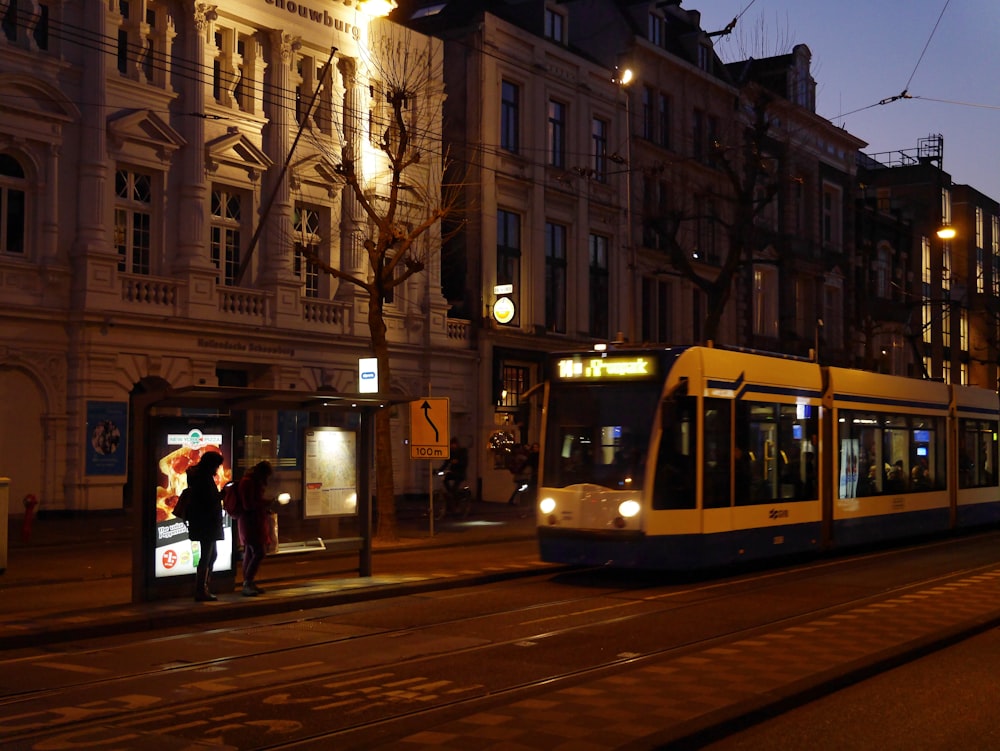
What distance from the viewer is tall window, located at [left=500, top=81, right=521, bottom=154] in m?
38.8

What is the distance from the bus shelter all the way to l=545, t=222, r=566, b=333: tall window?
22.7 metres

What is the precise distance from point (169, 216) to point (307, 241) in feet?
14.6

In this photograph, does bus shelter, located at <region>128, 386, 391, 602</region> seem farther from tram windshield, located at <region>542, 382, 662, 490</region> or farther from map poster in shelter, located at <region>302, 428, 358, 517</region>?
tram windshield, located at <region>542, 382, 662, 490</region>

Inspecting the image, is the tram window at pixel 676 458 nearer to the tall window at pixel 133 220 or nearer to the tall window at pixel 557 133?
the tall window at pixel 133 220

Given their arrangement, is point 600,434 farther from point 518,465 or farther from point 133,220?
point 518,465

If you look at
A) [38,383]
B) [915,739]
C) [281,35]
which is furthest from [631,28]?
[915,739]

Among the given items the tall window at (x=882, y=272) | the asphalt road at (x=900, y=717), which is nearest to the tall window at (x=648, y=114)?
the tall window at (x=882, y=272)

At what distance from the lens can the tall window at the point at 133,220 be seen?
2788cm

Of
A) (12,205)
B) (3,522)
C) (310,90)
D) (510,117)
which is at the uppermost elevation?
(510,117)

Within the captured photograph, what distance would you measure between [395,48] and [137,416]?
73.2ft

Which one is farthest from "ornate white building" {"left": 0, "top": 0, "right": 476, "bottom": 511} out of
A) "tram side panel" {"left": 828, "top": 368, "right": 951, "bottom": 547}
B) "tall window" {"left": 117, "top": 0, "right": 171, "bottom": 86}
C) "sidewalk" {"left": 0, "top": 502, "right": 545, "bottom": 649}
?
"tram side panel" {"left": 828, "top": 368, "right": 951, "bottom": 547}

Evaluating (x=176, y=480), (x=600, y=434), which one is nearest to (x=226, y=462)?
(x=176, y=480)

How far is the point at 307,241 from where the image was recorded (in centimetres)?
3238

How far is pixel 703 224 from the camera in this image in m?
49.3
